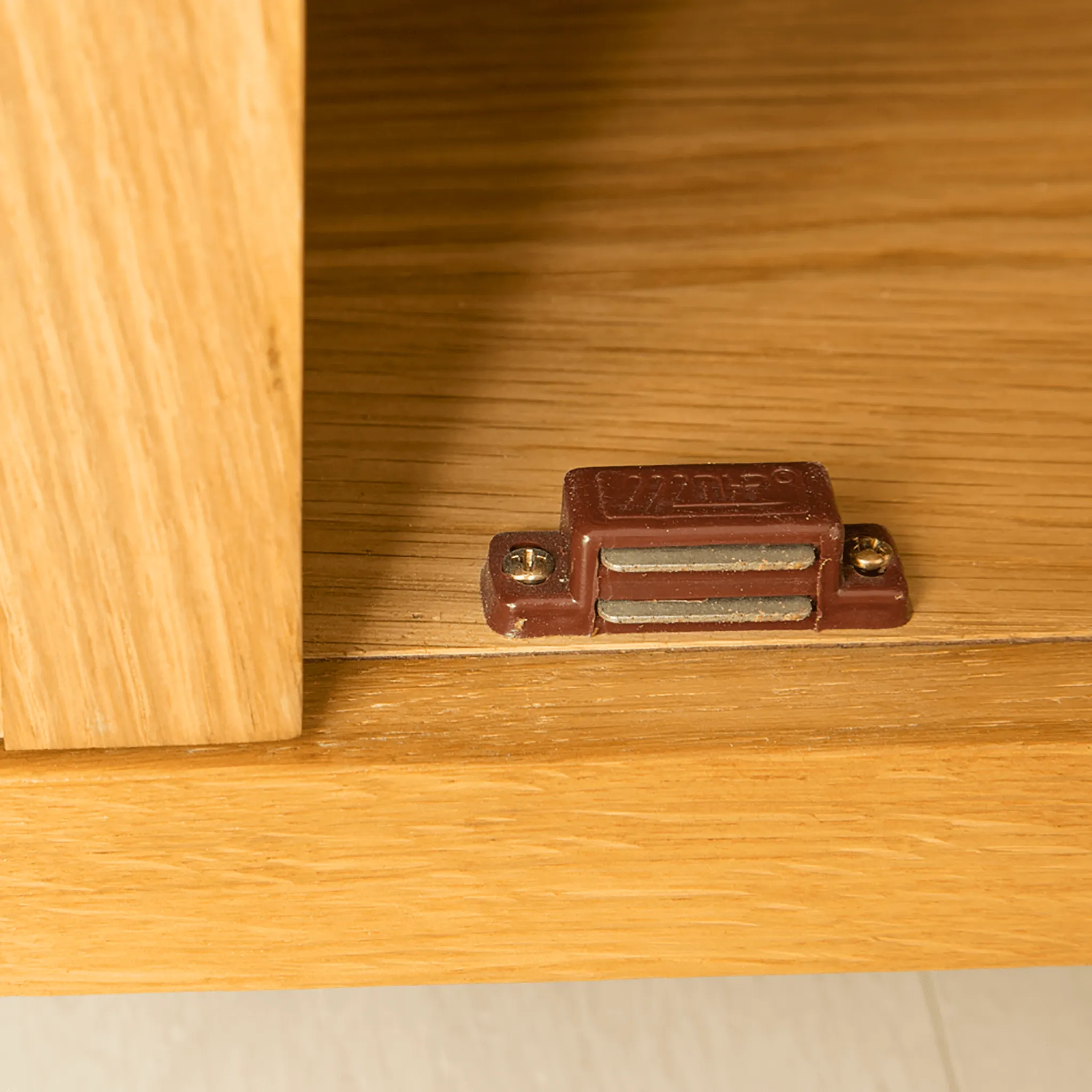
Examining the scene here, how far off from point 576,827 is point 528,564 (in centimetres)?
7

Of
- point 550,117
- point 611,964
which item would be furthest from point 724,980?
point 550,117

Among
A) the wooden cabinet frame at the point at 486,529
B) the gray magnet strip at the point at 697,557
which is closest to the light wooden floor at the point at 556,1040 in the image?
the wooden cabinet frame at the point at 486,529

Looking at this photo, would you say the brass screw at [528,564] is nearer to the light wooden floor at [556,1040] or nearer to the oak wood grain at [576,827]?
the oak wood grain at [576,827]

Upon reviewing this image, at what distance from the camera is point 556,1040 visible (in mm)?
531

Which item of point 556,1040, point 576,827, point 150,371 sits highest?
point 150,371

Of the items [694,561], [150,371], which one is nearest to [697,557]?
[694,561]

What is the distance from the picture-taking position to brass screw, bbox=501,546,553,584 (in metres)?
0.41

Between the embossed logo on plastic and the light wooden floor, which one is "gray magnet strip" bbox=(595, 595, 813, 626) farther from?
the light wooden floor

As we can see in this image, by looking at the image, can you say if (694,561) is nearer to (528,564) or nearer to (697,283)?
(528,564)

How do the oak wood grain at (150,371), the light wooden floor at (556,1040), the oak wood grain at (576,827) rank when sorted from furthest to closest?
1. the light wooden floor at (556,1040)
2. the oak wood grain at (576,827)
3. the oak wood grain at (150,371)

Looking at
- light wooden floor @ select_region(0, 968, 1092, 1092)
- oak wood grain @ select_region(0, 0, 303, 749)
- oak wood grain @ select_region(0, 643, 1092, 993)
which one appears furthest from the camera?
light wooden floor @ select_region(0, 968, 1092, 1092)

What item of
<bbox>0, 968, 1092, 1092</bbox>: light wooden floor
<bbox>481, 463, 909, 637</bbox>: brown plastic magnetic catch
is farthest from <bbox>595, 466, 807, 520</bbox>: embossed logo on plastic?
<bbox>0, 968, 1092, 1092</bbox>: light wooden floor

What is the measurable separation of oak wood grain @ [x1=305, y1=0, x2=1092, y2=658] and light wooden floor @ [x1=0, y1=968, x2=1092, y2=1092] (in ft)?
0.61

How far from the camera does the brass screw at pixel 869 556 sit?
16.3 inches
